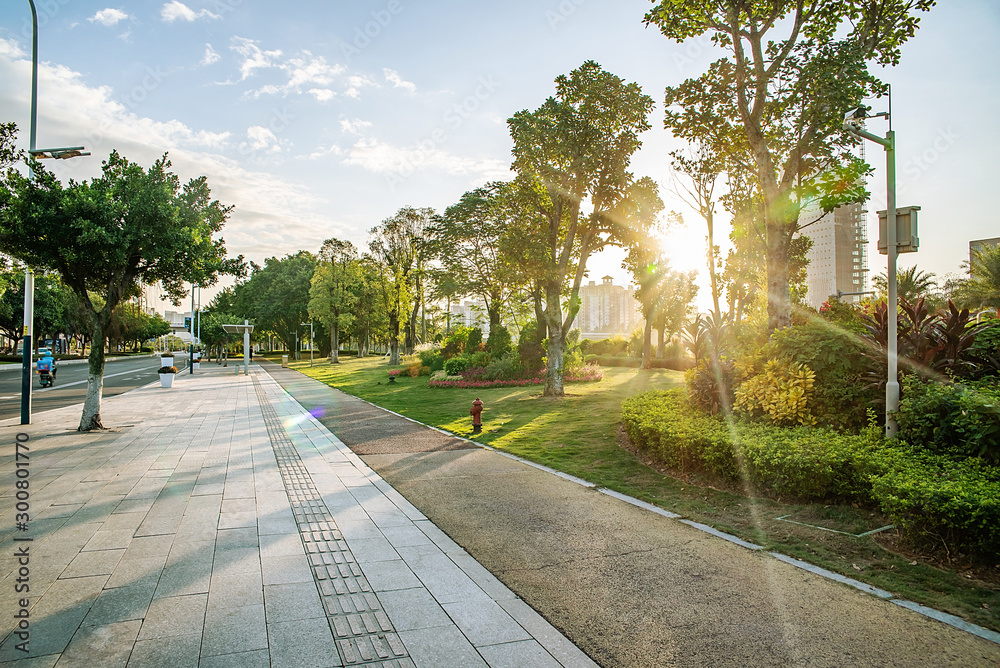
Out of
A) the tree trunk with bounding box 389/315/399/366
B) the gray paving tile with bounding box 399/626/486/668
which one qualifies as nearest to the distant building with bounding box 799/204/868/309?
the tree trunk with bounding box 389/315/399/366

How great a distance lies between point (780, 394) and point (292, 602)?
695 cm

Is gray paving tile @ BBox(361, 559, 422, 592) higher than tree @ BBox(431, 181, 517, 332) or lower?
lower

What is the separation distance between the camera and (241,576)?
4441mm

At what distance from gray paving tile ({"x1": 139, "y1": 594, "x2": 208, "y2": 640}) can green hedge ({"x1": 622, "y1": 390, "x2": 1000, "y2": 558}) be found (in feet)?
18.9

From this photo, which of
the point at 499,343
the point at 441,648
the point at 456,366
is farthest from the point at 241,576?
the point at 499,343

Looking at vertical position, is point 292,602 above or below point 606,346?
below

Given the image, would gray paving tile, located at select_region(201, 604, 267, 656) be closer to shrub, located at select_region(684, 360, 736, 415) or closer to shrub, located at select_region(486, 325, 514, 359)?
shrub, located at select_region(684, 360, 736, 415)

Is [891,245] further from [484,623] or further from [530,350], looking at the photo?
[530,350]

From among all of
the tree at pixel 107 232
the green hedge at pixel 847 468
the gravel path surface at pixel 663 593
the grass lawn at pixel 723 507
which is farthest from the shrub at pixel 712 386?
the tree at pixel 107 232

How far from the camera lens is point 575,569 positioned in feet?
15.5

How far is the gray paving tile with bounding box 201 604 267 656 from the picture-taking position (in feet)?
11.1

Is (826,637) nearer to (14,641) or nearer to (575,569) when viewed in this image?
(575,569)

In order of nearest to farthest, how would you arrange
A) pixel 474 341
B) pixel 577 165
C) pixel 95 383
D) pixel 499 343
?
1. pixel 95 383
2. pixel 577 165
3. pixel 499 343
4. pixel 474 341

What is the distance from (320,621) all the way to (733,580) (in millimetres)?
3319
